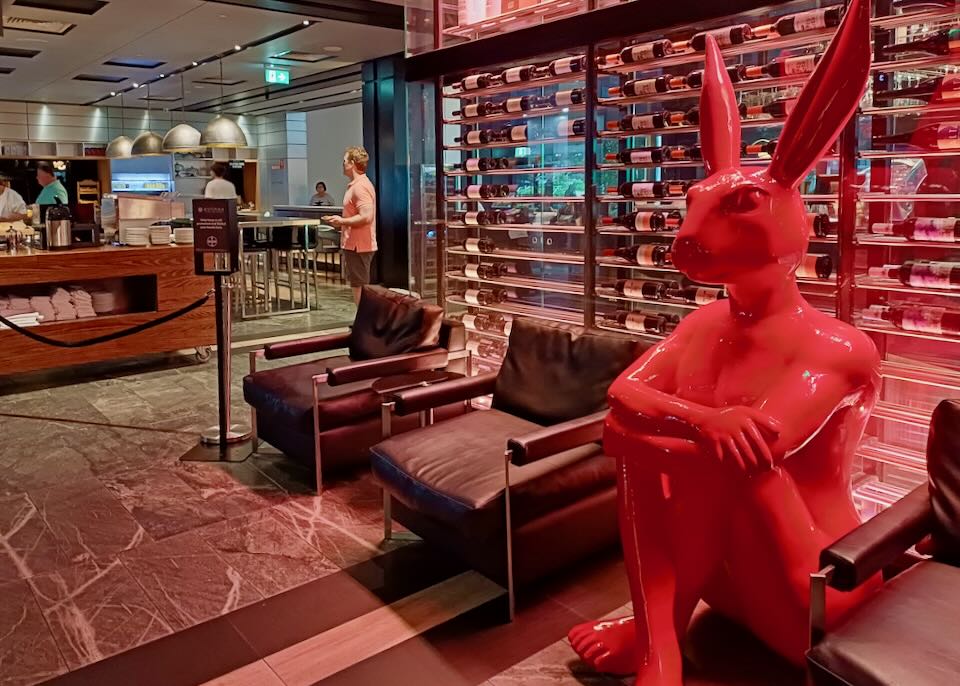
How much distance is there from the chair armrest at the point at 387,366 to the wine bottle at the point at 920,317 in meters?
1.95

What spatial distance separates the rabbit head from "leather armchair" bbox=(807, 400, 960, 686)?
2.13ft

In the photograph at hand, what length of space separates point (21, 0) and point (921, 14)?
714 cm

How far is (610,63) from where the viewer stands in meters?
4.14

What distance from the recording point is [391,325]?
422 centimetres

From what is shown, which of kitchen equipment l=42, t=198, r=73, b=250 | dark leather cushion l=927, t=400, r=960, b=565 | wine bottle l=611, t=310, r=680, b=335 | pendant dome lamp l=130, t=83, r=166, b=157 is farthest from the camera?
pendant dome lamp l=130, t=83, r=166, b=157

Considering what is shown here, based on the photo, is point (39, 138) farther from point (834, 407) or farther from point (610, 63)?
point (834, 407)

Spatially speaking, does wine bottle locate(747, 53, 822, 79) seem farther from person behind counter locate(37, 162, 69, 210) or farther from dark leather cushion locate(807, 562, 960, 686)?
person behind counter locate(37, 162, 69, 210)

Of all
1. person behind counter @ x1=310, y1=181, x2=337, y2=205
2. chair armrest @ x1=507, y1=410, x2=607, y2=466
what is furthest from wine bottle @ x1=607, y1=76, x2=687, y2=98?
person behind counter @ x1=310, y1=181, x2=337, y2=205

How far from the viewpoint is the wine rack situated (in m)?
3.15

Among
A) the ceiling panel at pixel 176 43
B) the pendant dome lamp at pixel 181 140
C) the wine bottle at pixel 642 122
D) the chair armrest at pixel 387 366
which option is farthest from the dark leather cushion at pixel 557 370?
the pendant dome lamp at pixel 181 140

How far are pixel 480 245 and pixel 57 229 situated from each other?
3264 millimetres

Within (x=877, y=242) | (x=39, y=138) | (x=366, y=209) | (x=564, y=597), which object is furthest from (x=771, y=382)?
(x=39, y=138)

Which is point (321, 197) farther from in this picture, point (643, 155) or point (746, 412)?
point (746, 412)

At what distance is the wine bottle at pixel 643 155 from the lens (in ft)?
13.4
